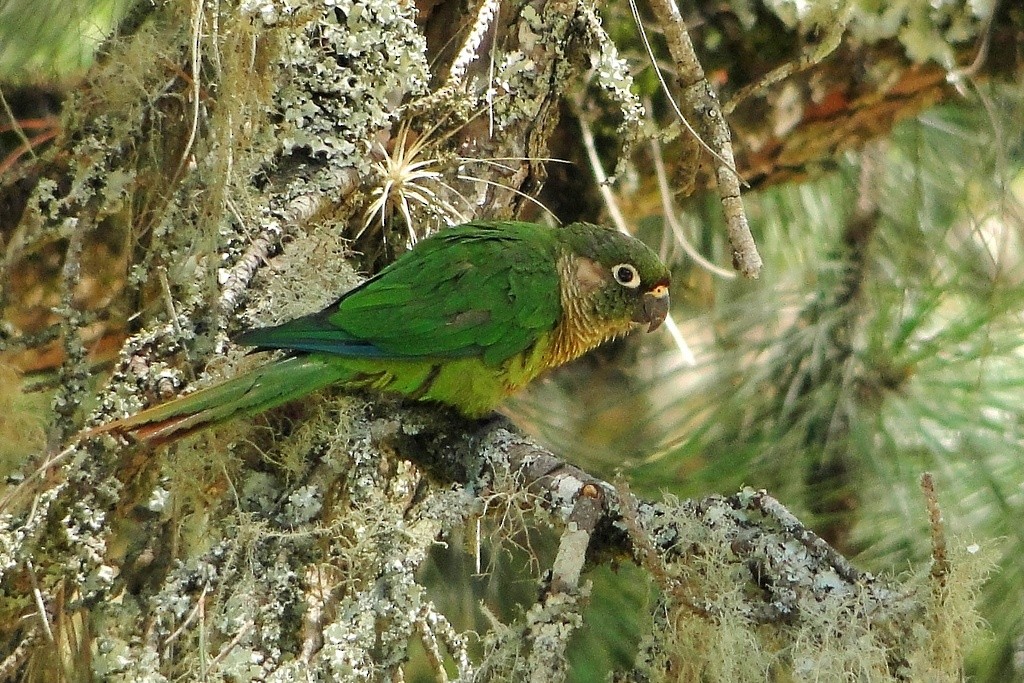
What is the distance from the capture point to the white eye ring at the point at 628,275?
1.82 m

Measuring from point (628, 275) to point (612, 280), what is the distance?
46 mm

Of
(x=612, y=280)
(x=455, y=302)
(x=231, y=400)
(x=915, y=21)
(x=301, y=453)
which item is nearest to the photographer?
A: (x=231, y=400)

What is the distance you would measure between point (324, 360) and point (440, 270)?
0.84ft

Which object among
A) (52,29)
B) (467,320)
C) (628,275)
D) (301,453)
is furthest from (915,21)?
(52,29)

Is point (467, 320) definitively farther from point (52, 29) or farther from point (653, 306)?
point (52, 29)

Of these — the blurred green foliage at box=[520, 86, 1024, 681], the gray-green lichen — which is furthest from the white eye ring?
the gray-green lichen

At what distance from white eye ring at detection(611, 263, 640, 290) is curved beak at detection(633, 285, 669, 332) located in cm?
3

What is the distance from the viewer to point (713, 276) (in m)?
2.70

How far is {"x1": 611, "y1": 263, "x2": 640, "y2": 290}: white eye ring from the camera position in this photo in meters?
1.82

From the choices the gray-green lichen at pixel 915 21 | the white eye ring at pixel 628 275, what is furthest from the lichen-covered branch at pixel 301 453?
the gray-green lichen at pixel 915 21

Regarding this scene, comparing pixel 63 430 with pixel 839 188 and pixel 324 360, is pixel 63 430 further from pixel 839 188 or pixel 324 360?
pixel 839 188

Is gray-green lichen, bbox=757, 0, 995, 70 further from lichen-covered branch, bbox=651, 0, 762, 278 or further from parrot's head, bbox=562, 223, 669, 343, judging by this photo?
parrot's head, bbox=562, 223, 669, 343

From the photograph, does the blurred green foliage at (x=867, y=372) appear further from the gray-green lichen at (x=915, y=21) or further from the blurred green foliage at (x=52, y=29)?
the blurred green foliage at (x=52, y=29)

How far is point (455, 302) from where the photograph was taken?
166cm
